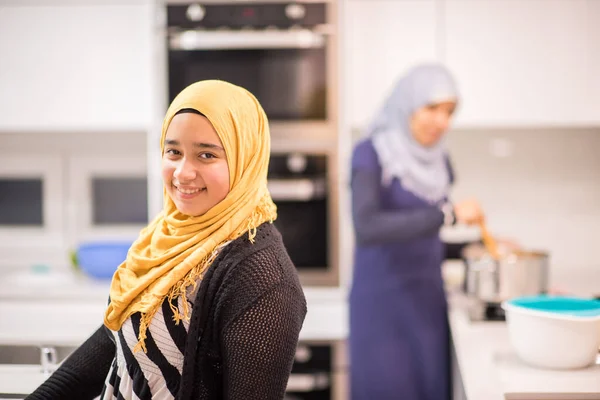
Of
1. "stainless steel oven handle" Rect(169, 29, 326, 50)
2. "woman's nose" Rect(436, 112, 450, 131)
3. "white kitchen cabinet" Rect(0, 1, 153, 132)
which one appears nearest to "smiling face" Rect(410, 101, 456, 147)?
"woman's nose" Rect(436, 112, 450, 131)

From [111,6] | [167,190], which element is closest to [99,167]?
[111,6]

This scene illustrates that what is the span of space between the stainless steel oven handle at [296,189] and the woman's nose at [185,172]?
59.8 inches

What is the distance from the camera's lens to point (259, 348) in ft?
3.00

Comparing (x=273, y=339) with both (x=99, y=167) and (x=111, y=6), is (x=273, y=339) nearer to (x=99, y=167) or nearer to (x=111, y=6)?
(x=111, y=6)

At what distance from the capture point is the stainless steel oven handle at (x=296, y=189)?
2484 millimetres

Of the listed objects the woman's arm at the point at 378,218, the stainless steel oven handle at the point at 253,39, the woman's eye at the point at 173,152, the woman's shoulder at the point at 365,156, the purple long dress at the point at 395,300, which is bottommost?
the purple long dress at the point at 395,300

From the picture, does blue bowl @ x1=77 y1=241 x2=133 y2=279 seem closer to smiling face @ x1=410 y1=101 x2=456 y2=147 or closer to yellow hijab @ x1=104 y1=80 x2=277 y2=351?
smiling face @ x1=410 y1=101 x2=456 y2=147

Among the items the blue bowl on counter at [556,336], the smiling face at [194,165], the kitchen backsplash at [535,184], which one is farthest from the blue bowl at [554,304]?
the kitchen backsplash at [535,184]

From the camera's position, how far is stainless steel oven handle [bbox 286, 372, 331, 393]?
7.97 ft

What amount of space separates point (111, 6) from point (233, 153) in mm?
1812

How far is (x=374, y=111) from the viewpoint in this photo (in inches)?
102

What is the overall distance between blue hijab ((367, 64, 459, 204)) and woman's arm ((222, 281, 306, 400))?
128 cm

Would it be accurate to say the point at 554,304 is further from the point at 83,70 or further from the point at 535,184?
the point at 83,70

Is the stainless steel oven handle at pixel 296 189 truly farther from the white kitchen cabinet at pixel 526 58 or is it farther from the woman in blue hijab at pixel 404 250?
the white kitchen cabinet at pixel 526 58
